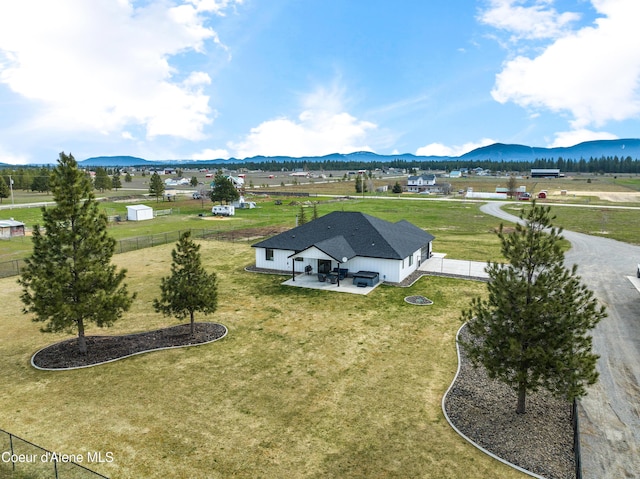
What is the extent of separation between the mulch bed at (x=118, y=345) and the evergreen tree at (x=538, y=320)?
1478cm

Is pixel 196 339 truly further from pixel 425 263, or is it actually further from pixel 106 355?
pixel 425 263

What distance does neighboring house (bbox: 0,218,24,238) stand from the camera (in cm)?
A: 5447

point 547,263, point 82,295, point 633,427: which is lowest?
point 633,427

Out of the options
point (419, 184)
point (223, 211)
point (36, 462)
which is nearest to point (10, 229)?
point (223, 211)

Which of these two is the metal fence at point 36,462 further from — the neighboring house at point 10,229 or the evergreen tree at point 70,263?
the neighboring house at point 10,229

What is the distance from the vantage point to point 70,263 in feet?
65.5

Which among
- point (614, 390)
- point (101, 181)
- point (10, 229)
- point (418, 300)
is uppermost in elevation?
point (101, 181)

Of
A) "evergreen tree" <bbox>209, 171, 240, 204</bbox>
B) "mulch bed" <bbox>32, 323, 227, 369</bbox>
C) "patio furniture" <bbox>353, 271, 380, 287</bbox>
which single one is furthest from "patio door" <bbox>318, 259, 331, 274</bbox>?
"evergreen tree" <bbox>209, 171, 240, 204</bbox>

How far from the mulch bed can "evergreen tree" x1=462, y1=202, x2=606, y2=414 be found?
582 inches

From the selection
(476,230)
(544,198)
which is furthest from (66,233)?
(544,198)

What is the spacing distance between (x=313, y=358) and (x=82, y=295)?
11.5 metres

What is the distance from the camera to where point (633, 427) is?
14953 millimetres

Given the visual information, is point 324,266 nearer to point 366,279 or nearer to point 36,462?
point 366,279

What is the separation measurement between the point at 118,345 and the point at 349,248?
1943 centimetres
